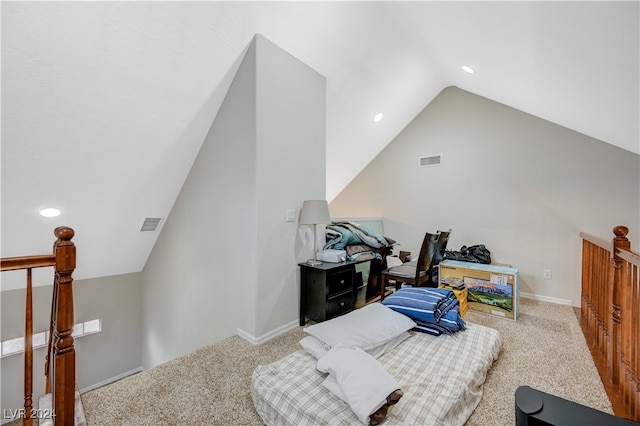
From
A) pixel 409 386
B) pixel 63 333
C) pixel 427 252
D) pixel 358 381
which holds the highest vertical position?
pixel 427 252

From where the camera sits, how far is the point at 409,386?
1623 millimetres

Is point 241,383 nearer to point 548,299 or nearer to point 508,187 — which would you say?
A: point 548,299

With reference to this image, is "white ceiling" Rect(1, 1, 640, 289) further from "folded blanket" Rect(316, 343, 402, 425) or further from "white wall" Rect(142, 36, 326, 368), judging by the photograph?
"folded blanket" Rect(316, 343, 402, 425)

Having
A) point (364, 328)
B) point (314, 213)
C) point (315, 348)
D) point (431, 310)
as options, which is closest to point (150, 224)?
point (314, 213)

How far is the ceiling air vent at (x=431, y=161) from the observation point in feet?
14.7

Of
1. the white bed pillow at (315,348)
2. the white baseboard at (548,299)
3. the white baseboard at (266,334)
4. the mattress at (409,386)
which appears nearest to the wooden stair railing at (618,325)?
the mattress at (409,386)

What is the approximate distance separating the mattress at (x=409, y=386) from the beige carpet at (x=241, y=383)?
0.13 meters

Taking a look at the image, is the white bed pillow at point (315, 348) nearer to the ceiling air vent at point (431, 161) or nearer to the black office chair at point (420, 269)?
the black office chair at point (420, 269)

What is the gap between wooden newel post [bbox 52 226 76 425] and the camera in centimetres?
140

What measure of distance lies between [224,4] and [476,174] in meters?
3.74

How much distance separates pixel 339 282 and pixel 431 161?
280 cm

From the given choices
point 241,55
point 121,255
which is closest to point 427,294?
point 241,55

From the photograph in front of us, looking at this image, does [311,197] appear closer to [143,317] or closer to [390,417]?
[390,417]

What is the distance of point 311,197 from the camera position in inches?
122
